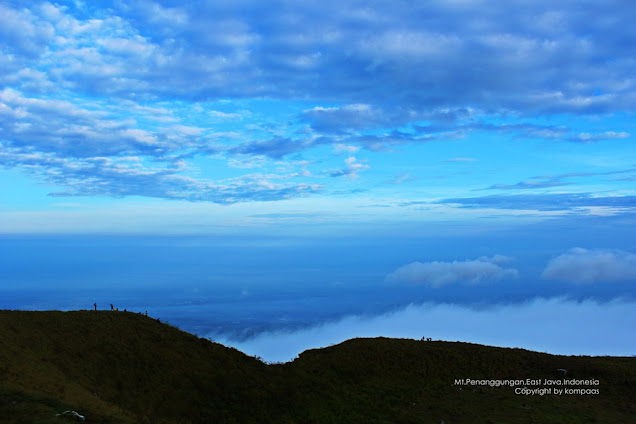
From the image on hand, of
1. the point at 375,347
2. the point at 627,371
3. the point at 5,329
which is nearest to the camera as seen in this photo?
the point at 5,329

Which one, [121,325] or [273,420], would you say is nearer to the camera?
[273,420]

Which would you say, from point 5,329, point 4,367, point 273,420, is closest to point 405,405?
point 273,420

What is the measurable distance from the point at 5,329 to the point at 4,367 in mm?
7918

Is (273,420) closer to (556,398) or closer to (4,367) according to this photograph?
(4,367)

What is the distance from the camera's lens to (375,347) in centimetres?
5191

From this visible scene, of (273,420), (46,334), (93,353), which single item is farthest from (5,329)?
(273,420)

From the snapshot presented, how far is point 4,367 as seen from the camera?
28328mm

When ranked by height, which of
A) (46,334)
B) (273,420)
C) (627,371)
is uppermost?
(46,334)

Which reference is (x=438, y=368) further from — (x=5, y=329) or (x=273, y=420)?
(x=5, y=329)

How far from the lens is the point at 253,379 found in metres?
40.5

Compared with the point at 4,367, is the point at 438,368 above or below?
below

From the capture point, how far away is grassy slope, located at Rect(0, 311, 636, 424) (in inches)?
1229

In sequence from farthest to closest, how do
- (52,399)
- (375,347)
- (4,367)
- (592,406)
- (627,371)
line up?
1. (375,347)
2. (627,371)
3. (592,406)
4. (4,367)
5. (52,399)

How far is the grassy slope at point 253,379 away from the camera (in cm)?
3122
